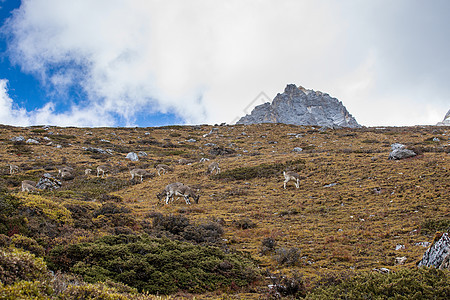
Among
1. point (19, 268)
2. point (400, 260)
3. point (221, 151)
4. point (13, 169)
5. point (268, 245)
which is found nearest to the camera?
point (19, 268)

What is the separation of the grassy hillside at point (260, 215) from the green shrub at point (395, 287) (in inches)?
25.8

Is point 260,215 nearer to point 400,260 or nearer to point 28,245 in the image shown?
point 400,260

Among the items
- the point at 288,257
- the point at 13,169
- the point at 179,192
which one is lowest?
the point at 288,257

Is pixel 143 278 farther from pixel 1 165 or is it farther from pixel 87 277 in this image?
pixel 1 165

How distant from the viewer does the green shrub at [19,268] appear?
489 centimetres

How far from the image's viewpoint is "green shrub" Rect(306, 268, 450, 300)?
235 inches

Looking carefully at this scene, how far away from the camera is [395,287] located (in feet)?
20.9

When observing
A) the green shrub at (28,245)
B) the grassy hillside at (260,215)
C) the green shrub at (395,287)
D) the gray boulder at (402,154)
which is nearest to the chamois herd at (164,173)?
the grassy hillside at (260,215)

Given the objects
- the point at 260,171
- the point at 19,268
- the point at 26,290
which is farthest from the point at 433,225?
the point at 260,171

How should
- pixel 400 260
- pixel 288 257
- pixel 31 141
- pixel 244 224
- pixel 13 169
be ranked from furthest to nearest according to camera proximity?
pixel 31 141
pixel 13 169
pixel 244 224
pixel 288 257
pixel 400 260

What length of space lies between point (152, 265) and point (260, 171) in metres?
23.6

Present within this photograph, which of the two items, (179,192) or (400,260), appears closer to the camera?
(400,260)

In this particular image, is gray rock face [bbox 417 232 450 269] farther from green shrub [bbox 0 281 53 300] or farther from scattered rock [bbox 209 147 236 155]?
scattered rock [bbox 209 147 236 155]

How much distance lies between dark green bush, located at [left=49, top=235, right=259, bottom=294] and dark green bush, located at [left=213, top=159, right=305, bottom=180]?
20577 millimetres
